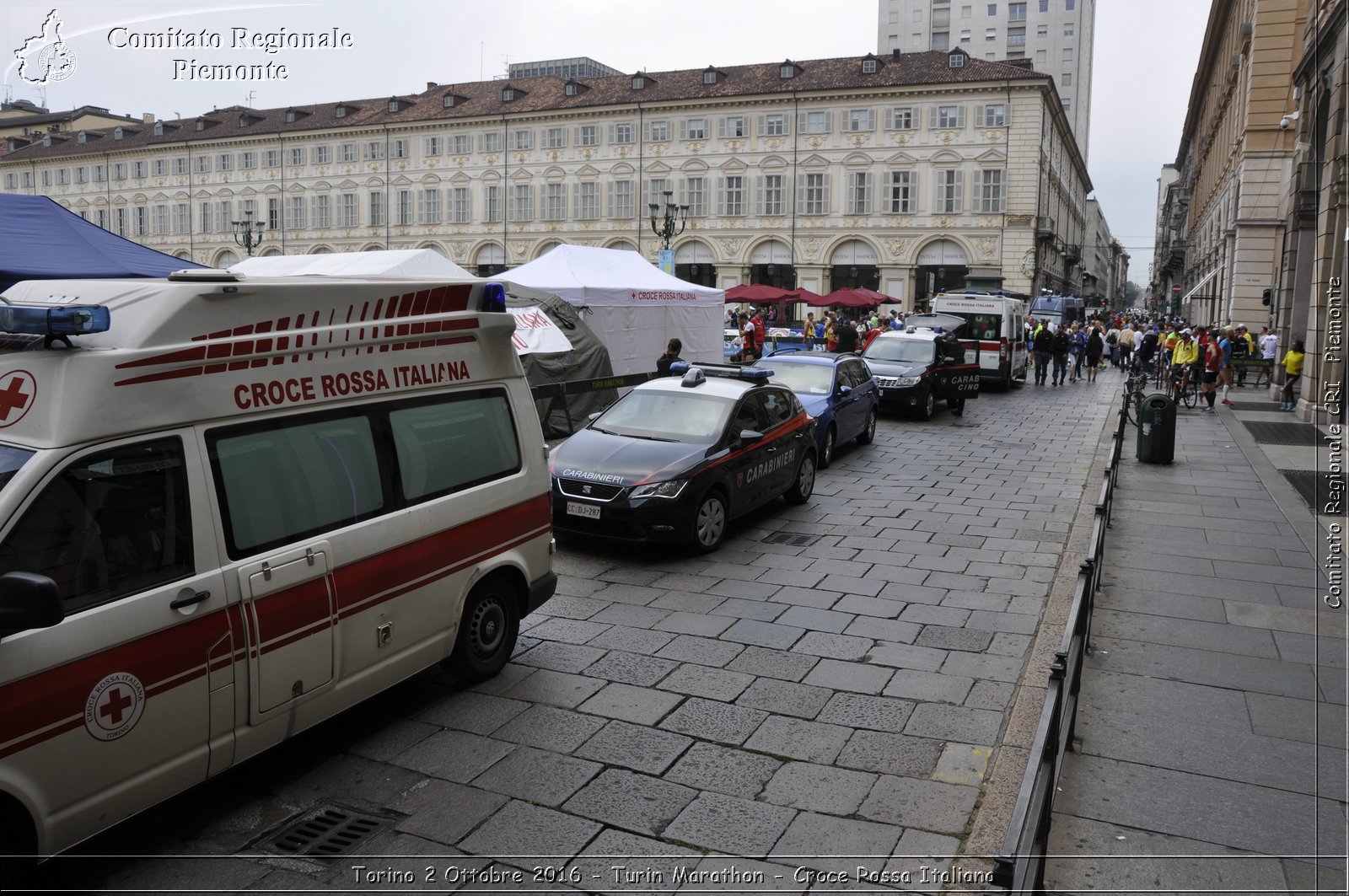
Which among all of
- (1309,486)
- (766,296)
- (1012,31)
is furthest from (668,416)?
(1012,31)

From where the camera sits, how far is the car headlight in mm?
8883

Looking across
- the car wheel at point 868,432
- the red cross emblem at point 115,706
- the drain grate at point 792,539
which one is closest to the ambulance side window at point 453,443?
the red cross emblem at point 115,706

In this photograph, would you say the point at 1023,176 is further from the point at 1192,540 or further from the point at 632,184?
the point at 1192,540

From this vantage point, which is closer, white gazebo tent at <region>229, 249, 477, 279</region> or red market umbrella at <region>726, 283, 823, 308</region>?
white gazebo tent at <region>229, 249, 477, 279</region>

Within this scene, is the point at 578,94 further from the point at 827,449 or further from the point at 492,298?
the point at 492,298

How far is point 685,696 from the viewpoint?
5.98m

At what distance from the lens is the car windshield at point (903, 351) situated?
20.6m

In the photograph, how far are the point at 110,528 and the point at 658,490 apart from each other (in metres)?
5.34

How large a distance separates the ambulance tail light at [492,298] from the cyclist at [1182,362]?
2119 centimetres

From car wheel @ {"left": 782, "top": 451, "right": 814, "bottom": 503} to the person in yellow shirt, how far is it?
567 inches

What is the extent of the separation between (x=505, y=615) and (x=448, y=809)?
5.87 ft

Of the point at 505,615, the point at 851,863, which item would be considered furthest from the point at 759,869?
the point at 505,615

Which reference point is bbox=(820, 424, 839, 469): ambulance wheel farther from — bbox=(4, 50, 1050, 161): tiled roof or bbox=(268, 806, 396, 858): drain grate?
bbox=(4, 50, 1050, 161): tiled roof

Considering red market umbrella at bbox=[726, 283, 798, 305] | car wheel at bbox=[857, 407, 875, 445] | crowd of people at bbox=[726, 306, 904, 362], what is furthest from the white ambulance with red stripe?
red market umbrella at bbox=[726, 283, 798, 305]
